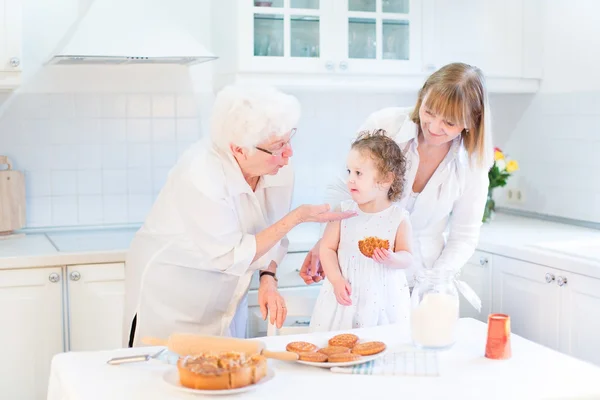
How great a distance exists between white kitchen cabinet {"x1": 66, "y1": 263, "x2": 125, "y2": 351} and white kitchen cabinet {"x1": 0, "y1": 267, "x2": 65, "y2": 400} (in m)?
0.04

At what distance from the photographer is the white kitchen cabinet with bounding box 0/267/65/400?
313 cm

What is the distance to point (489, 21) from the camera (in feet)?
12.7

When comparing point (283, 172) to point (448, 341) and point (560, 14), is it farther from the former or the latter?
point (560, 14)

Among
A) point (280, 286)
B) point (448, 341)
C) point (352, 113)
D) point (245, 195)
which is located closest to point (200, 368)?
point (448, 341)

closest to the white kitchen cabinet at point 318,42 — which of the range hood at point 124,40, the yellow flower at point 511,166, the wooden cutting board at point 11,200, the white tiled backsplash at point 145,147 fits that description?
the range hood at point 124,40

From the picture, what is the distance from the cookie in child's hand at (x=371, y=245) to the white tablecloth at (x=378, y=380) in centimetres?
46

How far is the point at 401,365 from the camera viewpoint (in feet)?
6.06

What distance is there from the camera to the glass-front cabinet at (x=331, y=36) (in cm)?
347

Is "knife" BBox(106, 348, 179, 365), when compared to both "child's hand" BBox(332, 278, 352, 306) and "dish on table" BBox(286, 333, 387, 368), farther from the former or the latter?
"child's hand" BBox(332, 278, 352, 306)

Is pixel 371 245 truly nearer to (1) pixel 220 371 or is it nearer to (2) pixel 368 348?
(2) pixel 368 348

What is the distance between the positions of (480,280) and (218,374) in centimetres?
207

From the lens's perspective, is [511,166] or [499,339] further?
[511,166]

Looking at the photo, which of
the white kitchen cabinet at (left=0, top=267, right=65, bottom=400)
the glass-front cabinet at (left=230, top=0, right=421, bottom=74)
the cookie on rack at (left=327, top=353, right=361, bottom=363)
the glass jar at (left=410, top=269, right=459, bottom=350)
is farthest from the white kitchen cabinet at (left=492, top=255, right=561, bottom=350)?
the white kitchen cabinet at (left=0, top=267, right=65, bottom=400)

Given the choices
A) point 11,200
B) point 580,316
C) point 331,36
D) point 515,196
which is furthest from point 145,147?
point 580,316
